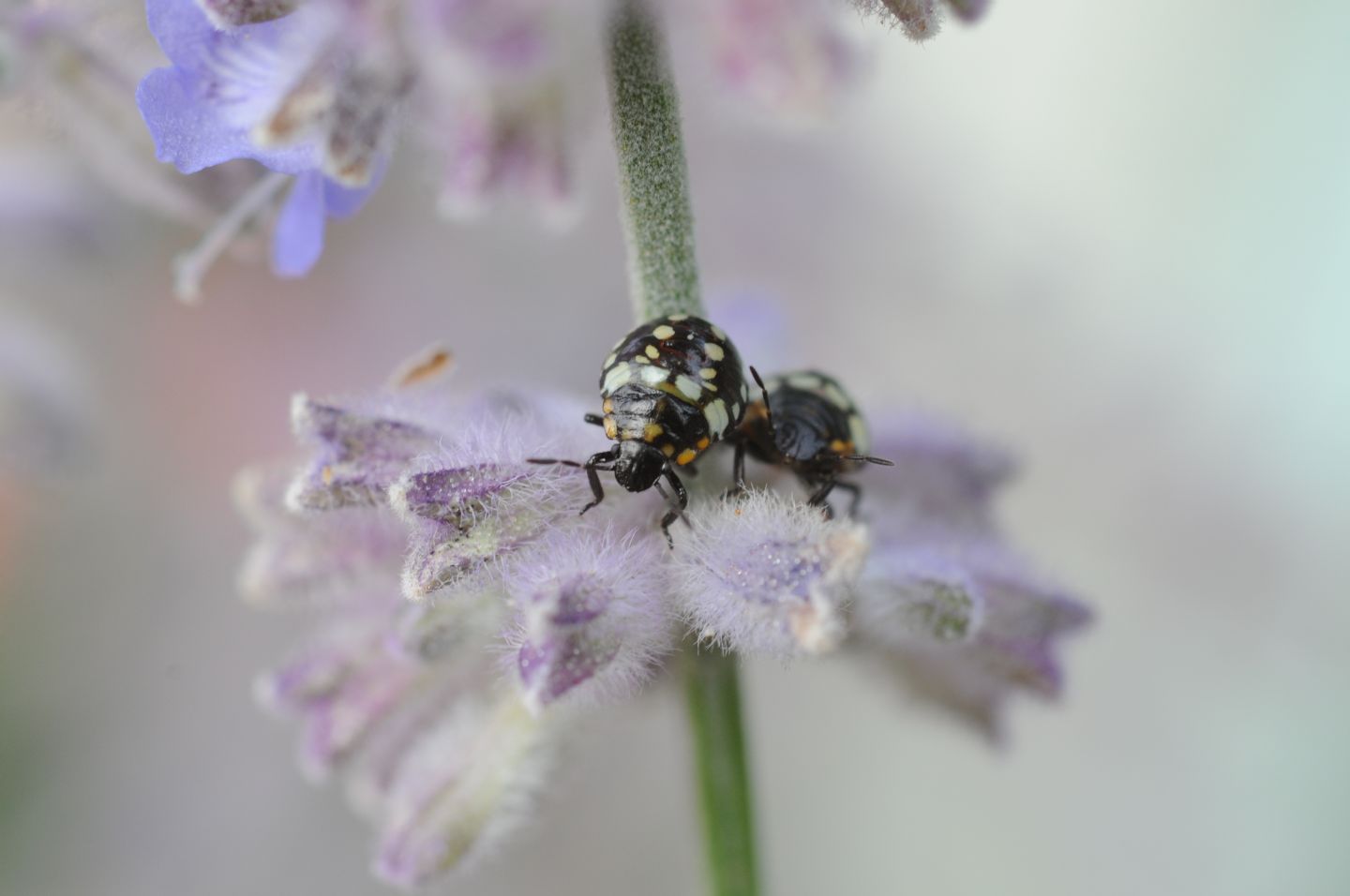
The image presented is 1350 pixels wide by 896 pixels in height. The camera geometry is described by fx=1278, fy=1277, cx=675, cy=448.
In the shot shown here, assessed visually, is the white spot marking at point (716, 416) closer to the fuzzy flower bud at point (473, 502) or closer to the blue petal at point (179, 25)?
the fuzzy flower bud at point (473, 502)

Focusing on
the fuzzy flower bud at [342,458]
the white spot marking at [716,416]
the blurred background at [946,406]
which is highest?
the blurred background at [946,406]

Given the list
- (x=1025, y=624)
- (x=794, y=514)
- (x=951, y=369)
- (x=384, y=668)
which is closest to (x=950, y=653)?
(x=1025, y=624)

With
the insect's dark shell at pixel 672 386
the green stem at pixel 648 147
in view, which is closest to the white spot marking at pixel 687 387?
the insect's dark shell at pixel 672 386

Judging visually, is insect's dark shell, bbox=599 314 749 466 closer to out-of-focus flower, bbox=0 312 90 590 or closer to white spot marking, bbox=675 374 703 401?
white spot marking, bbox=675 374 703 401

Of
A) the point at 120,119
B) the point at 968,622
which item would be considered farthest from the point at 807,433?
the point at 120,119

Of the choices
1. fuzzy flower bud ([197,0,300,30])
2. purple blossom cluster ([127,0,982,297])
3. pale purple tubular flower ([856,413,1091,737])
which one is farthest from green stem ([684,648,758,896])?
fuzzy flower bud ([197,0,300,30])
